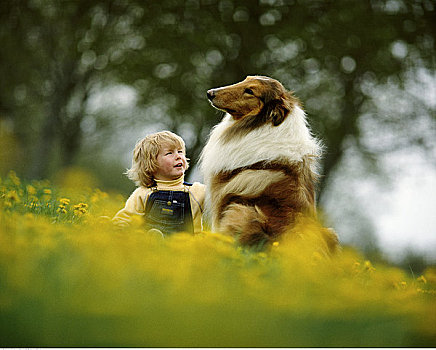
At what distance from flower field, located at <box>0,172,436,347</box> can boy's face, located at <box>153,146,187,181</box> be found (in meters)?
1.76

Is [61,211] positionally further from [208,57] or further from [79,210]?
[208,57]

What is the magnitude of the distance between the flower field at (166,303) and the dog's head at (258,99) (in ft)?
6.81

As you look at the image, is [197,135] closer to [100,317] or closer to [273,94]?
[273,94]

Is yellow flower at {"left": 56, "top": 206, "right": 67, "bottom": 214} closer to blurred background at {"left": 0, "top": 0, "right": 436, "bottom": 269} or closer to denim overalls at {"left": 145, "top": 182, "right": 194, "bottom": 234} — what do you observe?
denim overalls at {"left": 145, "top": 182, "right": 194, "bottom": 234}

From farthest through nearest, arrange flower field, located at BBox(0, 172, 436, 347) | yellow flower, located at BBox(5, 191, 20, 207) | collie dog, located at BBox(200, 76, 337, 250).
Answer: collie dog, located at BBox(200, 76, 337, 250) → yellow flower, located at BBox(5, 191, 20, 207) → flower field, located at BBox(0, 172, 436, 347)

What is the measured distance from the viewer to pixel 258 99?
4.34m

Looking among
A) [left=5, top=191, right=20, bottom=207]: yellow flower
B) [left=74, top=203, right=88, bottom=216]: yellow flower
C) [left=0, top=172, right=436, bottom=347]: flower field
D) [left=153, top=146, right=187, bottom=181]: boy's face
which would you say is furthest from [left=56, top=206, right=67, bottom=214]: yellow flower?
Result: [left=0, top=172, right=436, bottom=347]: flower field

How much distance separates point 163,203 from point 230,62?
8.87 meters

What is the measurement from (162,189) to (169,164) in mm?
224

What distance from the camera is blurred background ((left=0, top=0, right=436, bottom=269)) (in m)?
11.6

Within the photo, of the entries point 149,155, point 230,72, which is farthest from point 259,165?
point 230,72

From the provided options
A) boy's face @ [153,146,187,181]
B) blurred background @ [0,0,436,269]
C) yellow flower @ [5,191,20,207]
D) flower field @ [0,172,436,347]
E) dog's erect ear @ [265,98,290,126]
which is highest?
blurred background @ [0,0,436,269]

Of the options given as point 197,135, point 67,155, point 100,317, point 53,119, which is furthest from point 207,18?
point 100,317

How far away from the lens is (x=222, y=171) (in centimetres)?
430
